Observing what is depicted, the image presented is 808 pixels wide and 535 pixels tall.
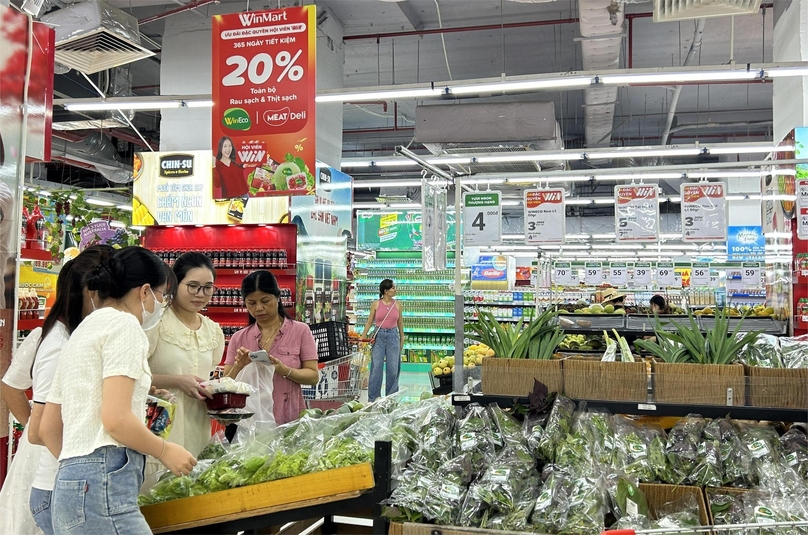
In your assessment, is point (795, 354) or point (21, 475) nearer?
point (21, 475)

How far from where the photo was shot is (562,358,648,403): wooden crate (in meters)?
3.36

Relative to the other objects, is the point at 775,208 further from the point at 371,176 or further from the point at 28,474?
the point at 371,176

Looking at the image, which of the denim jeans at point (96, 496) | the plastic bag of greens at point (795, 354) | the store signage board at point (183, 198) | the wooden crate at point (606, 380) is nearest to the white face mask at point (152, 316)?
the denim jeans at point (96, 496)

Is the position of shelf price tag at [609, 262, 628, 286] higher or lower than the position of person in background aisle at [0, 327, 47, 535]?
higher

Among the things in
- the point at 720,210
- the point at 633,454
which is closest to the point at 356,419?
the point at 633,454

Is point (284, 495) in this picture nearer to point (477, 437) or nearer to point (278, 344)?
point (477, 437)

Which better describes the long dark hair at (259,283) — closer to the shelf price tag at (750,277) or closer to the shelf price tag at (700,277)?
the shelf price tag at (750,277)

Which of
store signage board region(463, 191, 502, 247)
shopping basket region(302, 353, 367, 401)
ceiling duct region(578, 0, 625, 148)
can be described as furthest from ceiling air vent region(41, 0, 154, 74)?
ceiling duct region(578, 0, 625, 148)

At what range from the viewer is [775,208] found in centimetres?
966

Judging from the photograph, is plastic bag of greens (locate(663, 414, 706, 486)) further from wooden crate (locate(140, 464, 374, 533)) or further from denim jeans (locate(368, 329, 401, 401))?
denim jeans (locate(368, 329, 401, 401))

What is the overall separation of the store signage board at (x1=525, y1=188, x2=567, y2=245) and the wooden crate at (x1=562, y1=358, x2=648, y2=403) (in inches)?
260

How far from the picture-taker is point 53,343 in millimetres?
2674

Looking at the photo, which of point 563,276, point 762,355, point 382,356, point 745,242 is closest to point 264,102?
point 762,355

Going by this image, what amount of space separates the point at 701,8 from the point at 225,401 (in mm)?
4355
